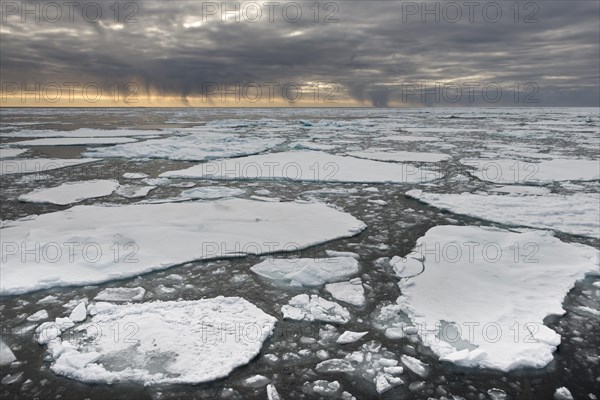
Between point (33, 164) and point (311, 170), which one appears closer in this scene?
point (311, 170)

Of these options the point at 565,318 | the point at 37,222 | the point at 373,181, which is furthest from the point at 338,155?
the point at 565,318

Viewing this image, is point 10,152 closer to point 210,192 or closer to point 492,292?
point 210,192

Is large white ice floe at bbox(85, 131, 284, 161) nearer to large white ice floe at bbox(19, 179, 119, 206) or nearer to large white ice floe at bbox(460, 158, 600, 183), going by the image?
large white ice floe at bbox(19, 179, 119, 206)

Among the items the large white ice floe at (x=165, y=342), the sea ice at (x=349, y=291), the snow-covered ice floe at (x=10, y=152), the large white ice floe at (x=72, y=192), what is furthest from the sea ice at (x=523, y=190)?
the snow-covered ice floe at (x=10, y=152)

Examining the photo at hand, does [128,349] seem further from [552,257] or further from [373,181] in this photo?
[373,181]

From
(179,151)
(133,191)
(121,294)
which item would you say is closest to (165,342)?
(121,294)

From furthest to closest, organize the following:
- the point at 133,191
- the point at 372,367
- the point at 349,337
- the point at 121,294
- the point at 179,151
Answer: the point at 179,151, the point at 133,191, the point at 121,294, the point at 349,337, the point at 372,367

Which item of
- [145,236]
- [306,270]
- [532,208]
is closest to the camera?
[306,270]
